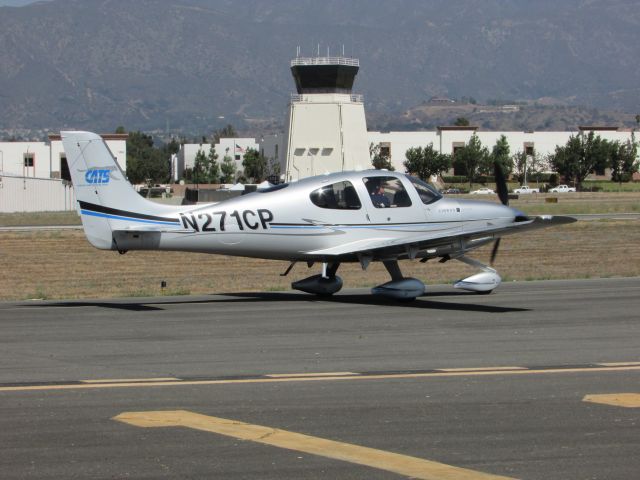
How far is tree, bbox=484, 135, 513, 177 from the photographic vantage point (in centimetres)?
13462

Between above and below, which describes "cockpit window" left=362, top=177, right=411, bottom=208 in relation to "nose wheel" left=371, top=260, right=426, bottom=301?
above

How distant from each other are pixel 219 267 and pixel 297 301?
1305 cm

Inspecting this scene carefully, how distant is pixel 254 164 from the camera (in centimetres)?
15812

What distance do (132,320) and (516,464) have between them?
9.47 m

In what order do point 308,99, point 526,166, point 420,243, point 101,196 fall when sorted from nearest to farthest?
point 101,196 → point 420,243 → point 308,99 → point 526,166

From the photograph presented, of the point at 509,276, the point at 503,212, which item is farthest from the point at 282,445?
the point at 509,276

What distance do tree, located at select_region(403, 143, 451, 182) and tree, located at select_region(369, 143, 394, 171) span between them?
12.8ft

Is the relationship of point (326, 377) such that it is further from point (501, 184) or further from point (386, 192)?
point (501, 184)

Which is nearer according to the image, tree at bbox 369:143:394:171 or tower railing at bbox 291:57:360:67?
tower railing at bbox 291:57:360:67

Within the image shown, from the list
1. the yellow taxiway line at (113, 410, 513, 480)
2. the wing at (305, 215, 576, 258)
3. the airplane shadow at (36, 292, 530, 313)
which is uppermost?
the wing at (305, 215, 576, 258)

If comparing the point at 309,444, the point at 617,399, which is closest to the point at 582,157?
the point at 617,399

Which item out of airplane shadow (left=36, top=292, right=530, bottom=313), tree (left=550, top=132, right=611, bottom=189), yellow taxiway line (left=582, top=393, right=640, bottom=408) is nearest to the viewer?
yellow taxiway line (left=582, top=393, right=640, bottom=408)

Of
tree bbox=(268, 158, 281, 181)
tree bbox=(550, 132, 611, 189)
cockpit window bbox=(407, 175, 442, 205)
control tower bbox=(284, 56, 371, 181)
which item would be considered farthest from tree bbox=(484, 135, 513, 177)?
cockpit window bbox=(407, 175, 442, 205)

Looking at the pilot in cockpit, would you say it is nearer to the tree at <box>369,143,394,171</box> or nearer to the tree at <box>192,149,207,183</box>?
the tree at <box>369,143,394,171</box>
